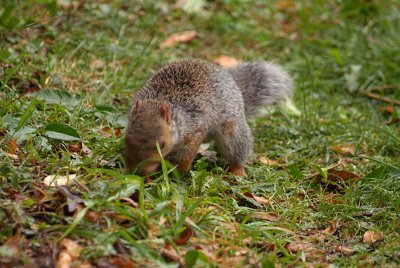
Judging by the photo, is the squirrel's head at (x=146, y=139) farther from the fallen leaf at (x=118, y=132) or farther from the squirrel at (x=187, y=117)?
the fallen leaf at (x=118, y=132)

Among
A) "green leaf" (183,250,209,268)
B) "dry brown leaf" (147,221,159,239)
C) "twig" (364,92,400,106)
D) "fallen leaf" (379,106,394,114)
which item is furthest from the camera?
"twig" (364,92,400,106)

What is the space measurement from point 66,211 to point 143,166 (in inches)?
27.1

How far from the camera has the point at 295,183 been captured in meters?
4.95

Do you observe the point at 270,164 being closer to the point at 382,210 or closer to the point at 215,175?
the point at 215,175

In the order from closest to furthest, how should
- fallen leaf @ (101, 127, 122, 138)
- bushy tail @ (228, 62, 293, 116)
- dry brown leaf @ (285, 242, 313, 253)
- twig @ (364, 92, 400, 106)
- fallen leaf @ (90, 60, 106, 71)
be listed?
dry brown leaf @ (285, 242, 313, 253) < fallen leaf @ (101, 127, 122, 138) < bushy tail @ (228, 62, 293, 116) < fallen leaf @ (90, 60, 106, 71) < twig @ (364, 92, 400, 106)

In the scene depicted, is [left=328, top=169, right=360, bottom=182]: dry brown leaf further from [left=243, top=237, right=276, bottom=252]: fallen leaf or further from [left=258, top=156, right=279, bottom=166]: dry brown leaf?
[left=243, top=237, right=276, bottom=252]: fallen leaf

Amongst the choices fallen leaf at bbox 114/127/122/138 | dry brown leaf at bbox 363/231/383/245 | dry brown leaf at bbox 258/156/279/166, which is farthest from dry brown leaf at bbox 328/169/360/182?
fallen leaf at bbox 114/127/122/138

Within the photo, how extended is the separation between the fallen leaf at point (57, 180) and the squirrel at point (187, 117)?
417mm

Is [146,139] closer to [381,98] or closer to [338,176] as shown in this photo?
[338,176]

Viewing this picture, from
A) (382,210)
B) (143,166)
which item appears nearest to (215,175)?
(143,166)

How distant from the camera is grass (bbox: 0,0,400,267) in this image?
11.3ft

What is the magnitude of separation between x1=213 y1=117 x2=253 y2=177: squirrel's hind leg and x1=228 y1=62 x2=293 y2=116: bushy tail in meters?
0.71

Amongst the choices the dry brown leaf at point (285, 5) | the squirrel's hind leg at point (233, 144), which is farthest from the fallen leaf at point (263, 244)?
the dry brown leaf at point (285, 5)

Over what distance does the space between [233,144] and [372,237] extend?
1.45m
